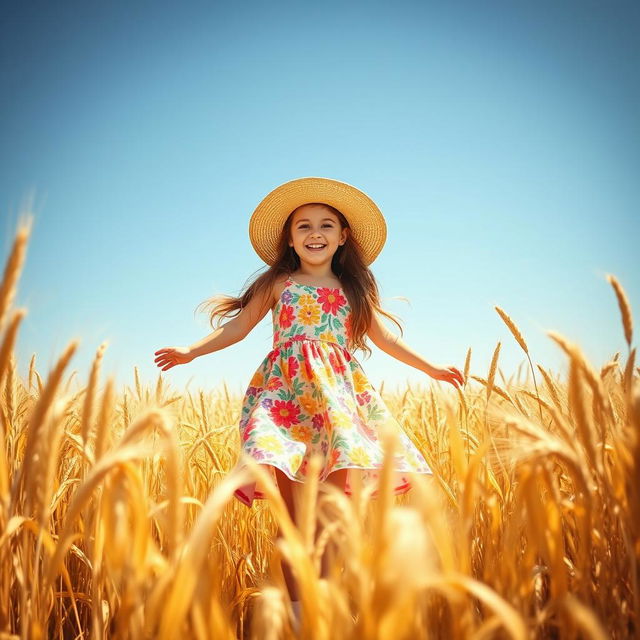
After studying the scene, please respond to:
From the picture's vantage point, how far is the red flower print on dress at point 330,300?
198cm

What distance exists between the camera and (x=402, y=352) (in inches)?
81.7

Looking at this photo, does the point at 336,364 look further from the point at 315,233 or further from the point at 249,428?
the point at 315,233

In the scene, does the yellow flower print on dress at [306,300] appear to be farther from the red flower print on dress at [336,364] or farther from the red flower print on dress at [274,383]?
the red flower print on dress at [274,383]

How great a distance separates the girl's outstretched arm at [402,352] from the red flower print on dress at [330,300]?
20 cm

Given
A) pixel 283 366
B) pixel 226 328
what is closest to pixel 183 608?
pixel 283 366

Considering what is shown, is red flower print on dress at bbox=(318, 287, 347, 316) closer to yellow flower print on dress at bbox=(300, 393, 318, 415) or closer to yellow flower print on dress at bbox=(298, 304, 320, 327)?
yellow flower print on dress at bbox=(298, 304, 320, 327)

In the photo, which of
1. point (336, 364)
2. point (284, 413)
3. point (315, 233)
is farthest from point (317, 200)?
point (284, 413)

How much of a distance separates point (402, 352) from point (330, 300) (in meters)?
0.43

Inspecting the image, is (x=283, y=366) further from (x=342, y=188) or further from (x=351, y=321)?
(x=342, y=188)

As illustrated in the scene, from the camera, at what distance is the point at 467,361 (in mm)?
1667

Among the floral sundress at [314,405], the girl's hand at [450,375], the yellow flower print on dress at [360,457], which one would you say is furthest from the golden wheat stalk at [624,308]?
the girl's hand at [450,375]

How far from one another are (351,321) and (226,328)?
0.58 meters

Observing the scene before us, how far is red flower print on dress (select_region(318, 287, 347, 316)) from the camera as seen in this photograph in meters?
1.98

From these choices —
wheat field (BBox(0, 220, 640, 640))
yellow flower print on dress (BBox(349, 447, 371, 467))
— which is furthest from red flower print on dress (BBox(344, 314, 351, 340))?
wheat field (BBox(0, 220, 640, 640))
